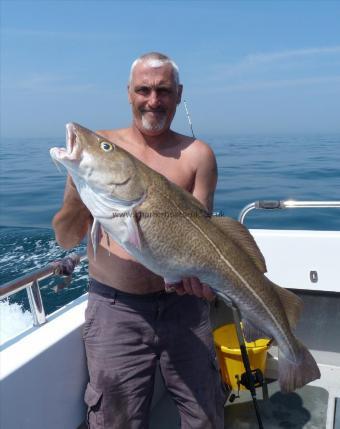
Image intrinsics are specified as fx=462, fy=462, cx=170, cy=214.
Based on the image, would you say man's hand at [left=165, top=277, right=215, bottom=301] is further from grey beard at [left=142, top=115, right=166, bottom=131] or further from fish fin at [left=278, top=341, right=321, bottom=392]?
grey beard at [left=142, top=115, right=166, bottom=131]

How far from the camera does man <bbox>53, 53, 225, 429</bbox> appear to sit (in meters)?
2.71

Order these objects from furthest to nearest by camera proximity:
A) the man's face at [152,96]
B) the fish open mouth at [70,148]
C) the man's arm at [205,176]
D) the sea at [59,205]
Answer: the sea at [59,205]
the man's arm at [205,176]
the man's face at [152,96]
the fish open mouth at [70,148]

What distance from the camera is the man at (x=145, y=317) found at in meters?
2.71

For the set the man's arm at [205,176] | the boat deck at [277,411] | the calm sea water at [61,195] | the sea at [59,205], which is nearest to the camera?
the man's arm at [205,176]

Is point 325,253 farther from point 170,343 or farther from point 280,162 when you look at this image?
point 280,162

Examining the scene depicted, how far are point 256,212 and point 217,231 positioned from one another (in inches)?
326

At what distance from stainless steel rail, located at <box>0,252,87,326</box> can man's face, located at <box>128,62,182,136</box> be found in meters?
1.07

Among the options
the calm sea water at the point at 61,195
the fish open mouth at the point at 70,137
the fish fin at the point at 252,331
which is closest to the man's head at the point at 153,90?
the fish open mouth at the point at 70,137

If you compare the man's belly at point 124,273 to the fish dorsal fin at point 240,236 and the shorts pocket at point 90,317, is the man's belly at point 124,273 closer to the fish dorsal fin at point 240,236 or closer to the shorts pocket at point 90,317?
the shorts pocket at point 90,317

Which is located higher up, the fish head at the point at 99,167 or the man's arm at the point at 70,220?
the fish head at the point at 99,167

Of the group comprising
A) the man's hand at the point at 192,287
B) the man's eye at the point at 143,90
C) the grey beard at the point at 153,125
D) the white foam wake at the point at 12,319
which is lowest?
the white foam wake at the point at 12,319

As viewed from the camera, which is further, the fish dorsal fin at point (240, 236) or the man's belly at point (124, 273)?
the man's belly at point (124, 273)

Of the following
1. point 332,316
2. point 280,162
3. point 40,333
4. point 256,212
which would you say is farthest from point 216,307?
point 280,162

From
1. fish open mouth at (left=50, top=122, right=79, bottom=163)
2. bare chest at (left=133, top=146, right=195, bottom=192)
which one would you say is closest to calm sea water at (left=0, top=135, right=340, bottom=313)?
bare chest at (left=133, top=146, right=195, bottom=192)
